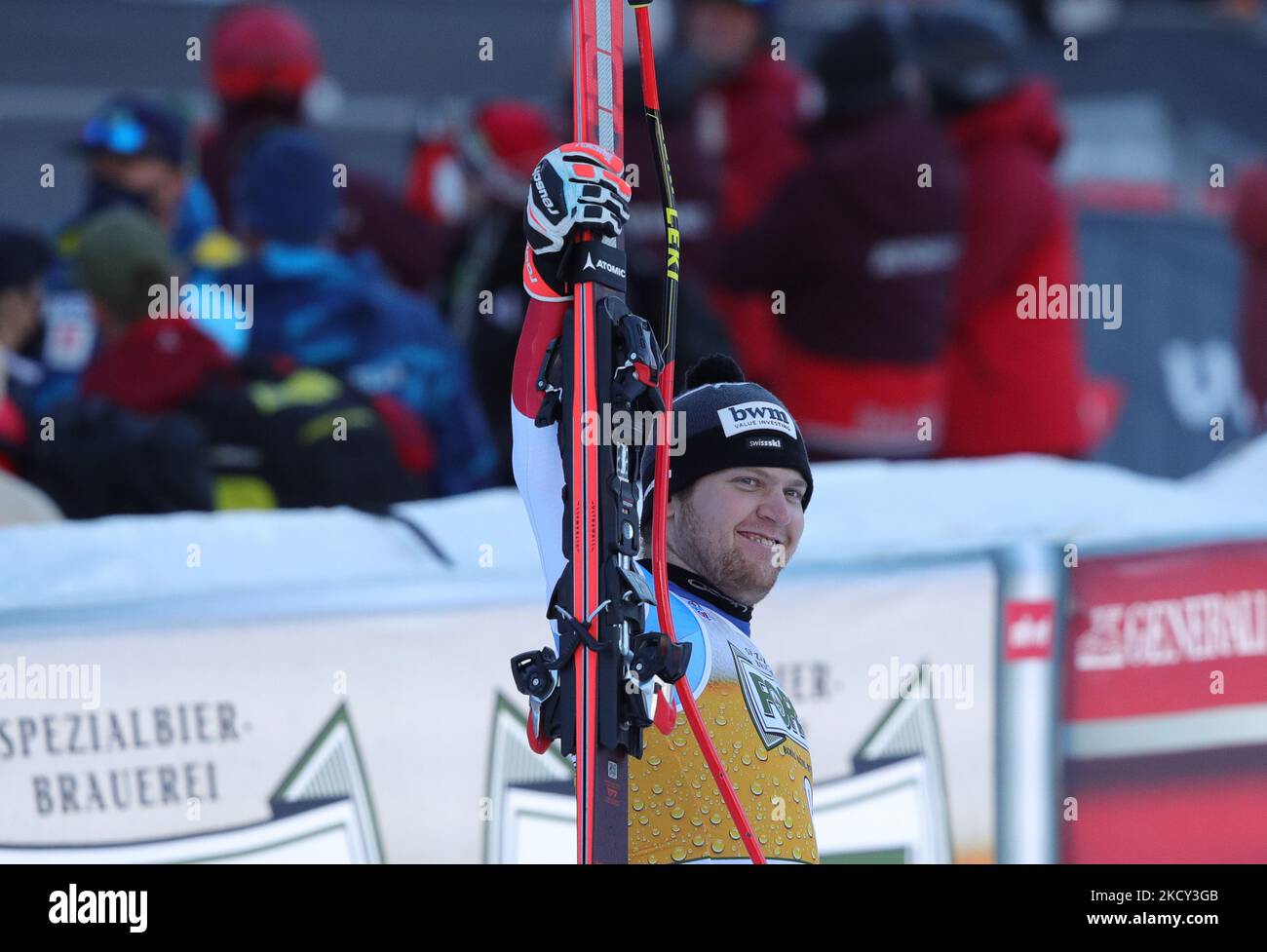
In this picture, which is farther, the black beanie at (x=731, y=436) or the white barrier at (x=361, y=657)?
the white barrier at (x=361, y=657)

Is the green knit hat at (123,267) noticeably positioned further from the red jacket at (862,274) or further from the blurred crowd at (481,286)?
the red jacket at (862,274)

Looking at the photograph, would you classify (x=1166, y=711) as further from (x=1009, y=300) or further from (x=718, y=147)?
(x=718, y=147)

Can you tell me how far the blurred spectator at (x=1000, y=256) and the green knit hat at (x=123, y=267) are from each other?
261 centimetres

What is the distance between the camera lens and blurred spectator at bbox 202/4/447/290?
7191 millimetres

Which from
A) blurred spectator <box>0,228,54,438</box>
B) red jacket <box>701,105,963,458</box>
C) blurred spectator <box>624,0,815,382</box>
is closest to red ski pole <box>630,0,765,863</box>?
blurred spectator <box>624,0,815,382</box>

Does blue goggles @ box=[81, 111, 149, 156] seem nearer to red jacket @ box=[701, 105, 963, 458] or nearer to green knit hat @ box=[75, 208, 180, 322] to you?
green knit hat @ box=[75, 208, 180, 322]

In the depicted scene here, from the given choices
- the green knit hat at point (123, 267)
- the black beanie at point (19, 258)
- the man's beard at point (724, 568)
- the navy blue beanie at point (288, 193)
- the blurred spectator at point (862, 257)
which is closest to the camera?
the man's beard at point (724, 568)

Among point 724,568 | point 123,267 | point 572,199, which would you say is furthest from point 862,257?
point 572,199

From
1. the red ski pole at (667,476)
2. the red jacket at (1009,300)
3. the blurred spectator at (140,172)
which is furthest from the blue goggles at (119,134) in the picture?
the red ski pole at (667,476)

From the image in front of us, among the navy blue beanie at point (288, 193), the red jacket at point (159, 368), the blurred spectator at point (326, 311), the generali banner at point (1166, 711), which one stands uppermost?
the navy blue beanie at point (288, 193)

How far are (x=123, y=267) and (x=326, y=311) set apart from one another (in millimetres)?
572

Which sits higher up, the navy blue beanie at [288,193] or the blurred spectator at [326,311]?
the navy blue beanie at [288,193]

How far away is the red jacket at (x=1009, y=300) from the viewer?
23.1ft

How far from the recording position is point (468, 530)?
4.95 m
